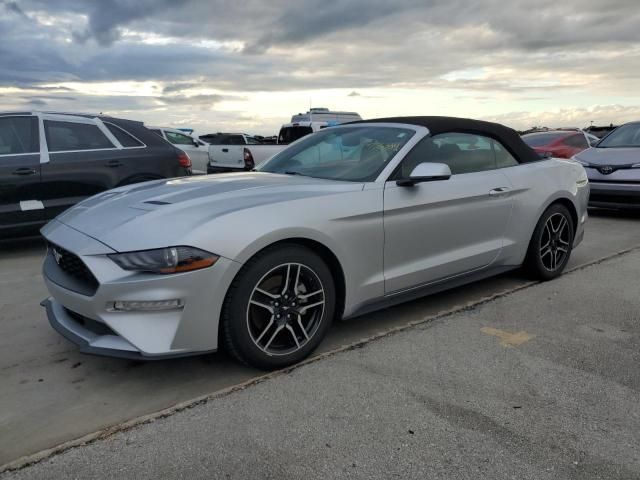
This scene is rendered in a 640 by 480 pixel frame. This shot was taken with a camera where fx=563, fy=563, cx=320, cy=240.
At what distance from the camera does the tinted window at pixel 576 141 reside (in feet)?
38.8

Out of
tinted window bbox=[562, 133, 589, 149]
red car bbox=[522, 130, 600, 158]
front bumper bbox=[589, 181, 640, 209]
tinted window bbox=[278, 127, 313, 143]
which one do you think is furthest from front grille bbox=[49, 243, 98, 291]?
tinted window bbox=[278, 127, 313, 143]

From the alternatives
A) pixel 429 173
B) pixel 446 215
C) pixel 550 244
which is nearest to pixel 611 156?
pixel 550 244

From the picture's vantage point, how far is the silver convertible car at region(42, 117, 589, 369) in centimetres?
283

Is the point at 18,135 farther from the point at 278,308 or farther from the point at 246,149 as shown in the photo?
the point at 246,149

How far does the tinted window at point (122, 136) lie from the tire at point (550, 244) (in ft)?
15.5

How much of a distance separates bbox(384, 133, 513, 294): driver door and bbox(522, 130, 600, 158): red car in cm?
766

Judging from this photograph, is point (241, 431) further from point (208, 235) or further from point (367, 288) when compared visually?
point (367, 288)

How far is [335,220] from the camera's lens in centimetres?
335

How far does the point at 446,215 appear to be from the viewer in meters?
3.96

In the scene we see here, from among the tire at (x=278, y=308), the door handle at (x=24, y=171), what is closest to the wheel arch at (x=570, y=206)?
the tire at (x=278, y=308)

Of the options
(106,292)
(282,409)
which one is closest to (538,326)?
(282,409)

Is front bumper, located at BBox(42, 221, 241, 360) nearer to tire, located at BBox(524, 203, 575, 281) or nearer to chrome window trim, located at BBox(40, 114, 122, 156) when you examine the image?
tire, located at BBox(524, 203, 575, 281)

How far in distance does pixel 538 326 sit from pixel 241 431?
2.36m

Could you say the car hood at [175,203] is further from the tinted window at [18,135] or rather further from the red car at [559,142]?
the red car at [559,142]
